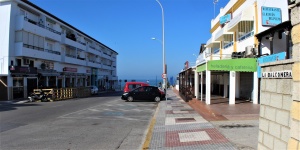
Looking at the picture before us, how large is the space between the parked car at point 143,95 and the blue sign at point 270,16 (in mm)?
14199

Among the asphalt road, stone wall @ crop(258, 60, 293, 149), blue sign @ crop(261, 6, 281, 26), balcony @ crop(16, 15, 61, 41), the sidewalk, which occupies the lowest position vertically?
the asphalt road

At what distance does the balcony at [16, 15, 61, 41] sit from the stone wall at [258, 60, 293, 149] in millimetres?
35815

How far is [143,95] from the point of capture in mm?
30328

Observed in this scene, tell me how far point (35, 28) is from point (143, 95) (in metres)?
19.0

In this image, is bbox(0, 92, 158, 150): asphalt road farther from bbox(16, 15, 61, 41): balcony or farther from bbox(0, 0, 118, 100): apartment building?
bbox(16, 15, 61, 41): balcony

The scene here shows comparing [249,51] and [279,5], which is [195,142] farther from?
[249,51]

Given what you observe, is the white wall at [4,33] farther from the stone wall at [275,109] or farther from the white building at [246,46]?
the stone wall at [275,109]

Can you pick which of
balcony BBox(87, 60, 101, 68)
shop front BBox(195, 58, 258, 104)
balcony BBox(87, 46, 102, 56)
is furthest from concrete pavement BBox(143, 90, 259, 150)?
balcony BBox(87, 46, 102, 56)

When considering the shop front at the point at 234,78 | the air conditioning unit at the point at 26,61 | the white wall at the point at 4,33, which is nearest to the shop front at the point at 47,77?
the air conditioning unit at the point at 26,61

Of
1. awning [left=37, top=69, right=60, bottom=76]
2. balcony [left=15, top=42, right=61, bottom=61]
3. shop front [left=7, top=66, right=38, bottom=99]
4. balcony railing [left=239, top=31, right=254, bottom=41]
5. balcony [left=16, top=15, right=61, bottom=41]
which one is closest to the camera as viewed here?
balcony railing [left=239, top=31, right=254, bottom=41]

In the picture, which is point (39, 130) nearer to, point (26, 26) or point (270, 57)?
point (270, 57)

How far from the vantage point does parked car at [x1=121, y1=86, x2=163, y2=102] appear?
30.2 m

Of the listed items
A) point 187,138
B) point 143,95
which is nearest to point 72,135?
point 187,138

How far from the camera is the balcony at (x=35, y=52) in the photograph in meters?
36.7
